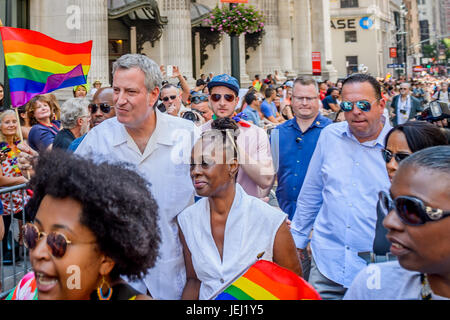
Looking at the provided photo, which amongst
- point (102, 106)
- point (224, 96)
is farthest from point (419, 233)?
point (102, 106)

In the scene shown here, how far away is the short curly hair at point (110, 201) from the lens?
261 cm

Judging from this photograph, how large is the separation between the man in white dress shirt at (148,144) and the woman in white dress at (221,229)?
248mm

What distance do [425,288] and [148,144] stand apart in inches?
88.1

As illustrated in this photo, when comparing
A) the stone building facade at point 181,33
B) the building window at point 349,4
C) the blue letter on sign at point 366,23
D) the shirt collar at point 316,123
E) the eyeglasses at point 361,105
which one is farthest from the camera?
the building window at point 349,4

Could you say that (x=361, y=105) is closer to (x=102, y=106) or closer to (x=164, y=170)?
(x=164, y=170)

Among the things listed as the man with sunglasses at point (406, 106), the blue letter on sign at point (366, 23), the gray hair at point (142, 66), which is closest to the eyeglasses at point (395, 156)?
the gray hair at point (142, 66)

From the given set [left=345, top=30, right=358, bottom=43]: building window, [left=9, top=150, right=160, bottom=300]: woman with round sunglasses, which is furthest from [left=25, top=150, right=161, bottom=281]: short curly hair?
[left=345, top=30, right=358, bottom=43]: building window

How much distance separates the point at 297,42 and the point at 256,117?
30.5 m

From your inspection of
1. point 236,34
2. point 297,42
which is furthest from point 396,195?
point 297,42

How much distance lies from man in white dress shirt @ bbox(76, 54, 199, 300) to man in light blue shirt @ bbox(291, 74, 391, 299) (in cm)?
119

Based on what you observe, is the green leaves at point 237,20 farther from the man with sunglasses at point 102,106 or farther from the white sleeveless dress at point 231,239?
the white sleeveless dress at point 231,239

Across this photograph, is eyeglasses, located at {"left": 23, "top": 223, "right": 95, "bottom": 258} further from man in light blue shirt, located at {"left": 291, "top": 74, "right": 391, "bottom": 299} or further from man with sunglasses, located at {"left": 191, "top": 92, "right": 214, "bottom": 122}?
man with sunglasses, located at {"left": 191, "top": 92, "right": 214, "bottom": 122}

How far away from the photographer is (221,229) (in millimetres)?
3730

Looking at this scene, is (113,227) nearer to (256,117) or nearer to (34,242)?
(34,242)
